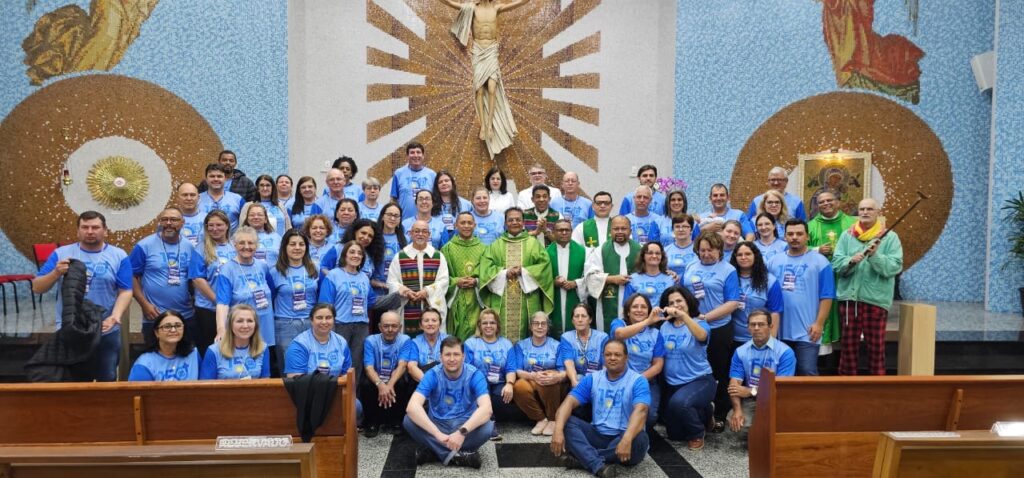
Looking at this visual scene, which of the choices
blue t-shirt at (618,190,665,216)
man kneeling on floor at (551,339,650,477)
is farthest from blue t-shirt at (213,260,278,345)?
blue t-shirt at (618,190,665,216)

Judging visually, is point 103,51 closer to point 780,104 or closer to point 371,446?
point 371,446

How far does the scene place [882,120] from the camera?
34.0 feet

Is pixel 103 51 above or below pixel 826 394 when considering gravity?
above

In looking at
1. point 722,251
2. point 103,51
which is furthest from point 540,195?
point 103,51

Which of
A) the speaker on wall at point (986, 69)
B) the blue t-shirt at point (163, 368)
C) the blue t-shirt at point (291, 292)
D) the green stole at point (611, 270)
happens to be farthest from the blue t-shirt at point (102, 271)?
the speaker on wall at point (986, 69)

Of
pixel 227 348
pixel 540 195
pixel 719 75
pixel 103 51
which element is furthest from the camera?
pixel 719 75

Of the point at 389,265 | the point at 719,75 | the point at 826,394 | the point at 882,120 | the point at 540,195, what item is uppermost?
the point at 719,75

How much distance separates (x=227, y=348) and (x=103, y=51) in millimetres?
7431

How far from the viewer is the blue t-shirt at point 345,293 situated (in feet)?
18.8

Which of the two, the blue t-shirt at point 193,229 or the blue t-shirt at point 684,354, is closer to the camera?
the blue t-shirt at point 684,354

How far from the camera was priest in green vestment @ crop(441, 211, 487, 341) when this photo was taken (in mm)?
6336

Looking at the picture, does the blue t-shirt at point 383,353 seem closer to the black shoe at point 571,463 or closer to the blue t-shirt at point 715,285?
the black shoe at point 571,463

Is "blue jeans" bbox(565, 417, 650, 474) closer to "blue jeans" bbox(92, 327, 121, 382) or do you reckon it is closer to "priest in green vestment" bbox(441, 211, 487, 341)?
"priest in green vestment" bbox(441, 211, 487, 341)

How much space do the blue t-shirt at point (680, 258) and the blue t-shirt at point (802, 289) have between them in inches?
29.4
